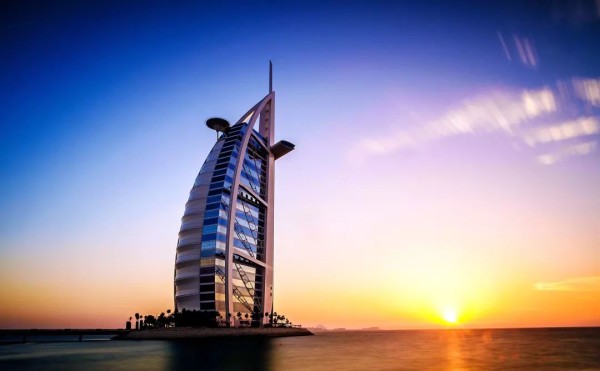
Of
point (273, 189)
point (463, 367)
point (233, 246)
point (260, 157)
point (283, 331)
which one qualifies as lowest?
point (283, 331)

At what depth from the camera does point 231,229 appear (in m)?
95.4

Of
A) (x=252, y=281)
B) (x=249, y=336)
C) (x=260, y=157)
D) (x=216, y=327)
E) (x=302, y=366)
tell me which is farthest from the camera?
(x=260, y=157)

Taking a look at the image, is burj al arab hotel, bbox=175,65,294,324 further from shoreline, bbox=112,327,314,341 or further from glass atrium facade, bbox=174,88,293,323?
shoreline, bbox=112,327,314,341

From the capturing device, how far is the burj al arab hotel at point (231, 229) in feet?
308

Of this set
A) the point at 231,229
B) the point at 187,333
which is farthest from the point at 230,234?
the point at 187,333

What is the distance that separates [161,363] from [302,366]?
39.8 feet

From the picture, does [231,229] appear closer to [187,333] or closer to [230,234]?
[230,234]

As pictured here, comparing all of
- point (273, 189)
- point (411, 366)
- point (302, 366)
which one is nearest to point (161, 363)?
point (302, 366)

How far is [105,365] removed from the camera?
36688 millimetres

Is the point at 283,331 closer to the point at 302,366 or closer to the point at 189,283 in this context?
the point at 189,283

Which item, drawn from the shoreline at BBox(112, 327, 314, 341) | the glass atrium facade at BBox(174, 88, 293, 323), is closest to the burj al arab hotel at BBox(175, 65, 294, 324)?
the glass atrium facade at BBox(174, 88, 293, 323)

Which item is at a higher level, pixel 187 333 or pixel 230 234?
pixel 230 234

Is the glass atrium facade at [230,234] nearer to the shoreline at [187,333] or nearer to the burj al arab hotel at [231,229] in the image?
the burj al arab hotel at [231,229]

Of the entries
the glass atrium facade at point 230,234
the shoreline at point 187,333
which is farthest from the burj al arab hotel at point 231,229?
the shoreline at point 187,333
